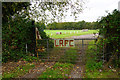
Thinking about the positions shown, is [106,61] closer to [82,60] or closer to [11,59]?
[82,60]

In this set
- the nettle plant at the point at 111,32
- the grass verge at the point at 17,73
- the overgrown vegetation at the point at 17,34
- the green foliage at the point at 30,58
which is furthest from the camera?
the green foliage at the point at 30,58

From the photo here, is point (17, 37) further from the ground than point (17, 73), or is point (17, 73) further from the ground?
point (17, 37)

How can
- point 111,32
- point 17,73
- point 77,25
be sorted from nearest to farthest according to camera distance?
point 17,73 → point 111,32 → point 77,25

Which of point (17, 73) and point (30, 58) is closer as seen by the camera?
point (17, 73)

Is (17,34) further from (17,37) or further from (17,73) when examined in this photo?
(17,73)

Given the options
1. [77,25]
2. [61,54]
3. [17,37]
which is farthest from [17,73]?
[77,25]

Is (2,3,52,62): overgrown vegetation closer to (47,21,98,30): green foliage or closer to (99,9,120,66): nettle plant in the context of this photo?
(47,21,98,30): green foliage

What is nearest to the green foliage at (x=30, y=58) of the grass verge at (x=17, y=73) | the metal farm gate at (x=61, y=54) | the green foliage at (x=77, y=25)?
the metal farm gate at (x=61, y=54)

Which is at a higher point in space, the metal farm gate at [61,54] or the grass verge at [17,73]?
the metal farm gate at [61,54]

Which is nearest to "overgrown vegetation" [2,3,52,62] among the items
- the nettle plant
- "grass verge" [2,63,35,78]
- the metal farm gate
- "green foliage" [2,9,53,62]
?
"green foliage" [2,9,53,62]

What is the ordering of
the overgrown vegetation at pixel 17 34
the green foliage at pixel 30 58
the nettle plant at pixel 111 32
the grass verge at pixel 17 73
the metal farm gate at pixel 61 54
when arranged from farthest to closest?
the green foliage at pixel 30 58 < the overgrown vegetation at pixel 17 34 < the metal farm gate at pixel 61 54 < the nettle plant at pixel 111 32 < the grass verge at pixel 17 73

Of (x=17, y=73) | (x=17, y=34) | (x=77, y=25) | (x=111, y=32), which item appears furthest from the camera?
(x=77, y=25)

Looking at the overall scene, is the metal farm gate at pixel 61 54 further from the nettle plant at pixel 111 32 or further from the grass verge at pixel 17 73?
the grass verge at pixel 17 73

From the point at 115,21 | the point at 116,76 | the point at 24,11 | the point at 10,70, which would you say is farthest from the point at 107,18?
the point at 10,70
